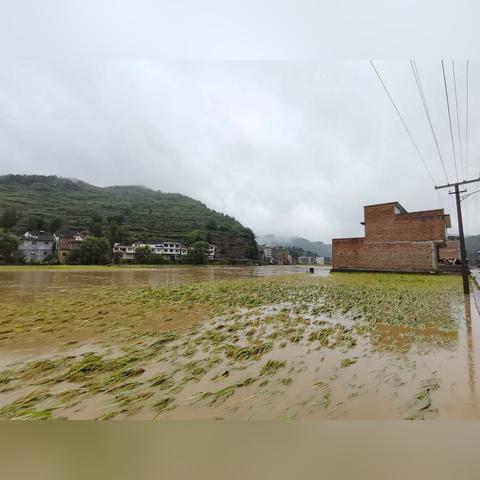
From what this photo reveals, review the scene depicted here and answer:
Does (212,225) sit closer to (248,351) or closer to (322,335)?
(322,335)

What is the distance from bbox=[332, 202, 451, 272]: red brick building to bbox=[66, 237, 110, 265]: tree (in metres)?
39.7

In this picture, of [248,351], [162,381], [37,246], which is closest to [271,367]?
[248,351]

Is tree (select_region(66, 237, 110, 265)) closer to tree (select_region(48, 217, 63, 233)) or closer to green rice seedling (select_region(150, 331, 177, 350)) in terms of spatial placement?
tree (select_region(48, 217, 63, 233))

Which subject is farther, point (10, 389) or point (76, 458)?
point (10, 389)

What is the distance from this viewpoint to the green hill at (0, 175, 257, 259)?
69150 millimetres

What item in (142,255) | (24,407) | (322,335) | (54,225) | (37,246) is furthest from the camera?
(54,225)

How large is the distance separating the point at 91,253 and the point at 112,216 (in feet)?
144

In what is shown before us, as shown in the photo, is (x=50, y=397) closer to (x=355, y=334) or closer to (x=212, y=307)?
(x=355, y=334)

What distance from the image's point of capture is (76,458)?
1.47 meters

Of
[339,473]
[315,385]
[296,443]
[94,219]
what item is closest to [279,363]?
[315,385]

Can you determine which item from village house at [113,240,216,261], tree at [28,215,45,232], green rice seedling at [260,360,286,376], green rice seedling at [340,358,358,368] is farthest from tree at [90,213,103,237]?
green rice seedling at [340,358,358,368]

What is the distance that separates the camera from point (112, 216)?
271 feet

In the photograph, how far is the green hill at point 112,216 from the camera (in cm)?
6915

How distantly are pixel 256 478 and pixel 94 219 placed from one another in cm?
8753
